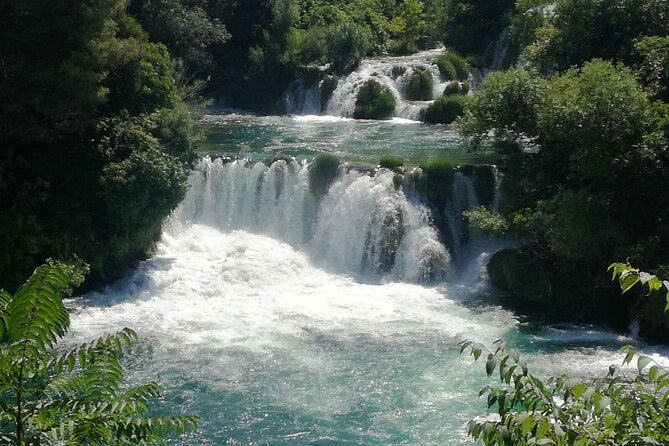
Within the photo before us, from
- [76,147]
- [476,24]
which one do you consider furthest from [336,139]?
[476,24]

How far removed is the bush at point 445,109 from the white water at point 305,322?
405 inches

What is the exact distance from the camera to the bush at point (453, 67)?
35.5 m

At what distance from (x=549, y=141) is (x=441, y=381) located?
757cm

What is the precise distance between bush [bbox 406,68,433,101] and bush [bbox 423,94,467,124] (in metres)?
2.64

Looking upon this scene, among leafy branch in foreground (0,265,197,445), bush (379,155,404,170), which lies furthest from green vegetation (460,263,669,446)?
bush (379,155,404,170)

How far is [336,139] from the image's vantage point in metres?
28.5

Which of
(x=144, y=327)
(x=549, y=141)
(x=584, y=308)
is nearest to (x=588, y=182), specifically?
(x=549, y=141)

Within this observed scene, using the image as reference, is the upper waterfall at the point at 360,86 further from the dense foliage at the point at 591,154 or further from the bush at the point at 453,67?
the dense foliage at the point at 591,154

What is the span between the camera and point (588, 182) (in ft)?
59.9

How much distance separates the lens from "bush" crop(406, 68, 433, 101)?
34.6 m

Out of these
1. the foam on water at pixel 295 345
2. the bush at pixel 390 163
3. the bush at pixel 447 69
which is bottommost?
the foam on water at pixel 295 345

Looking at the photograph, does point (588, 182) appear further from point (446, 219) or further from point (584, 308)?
point (446, 219)

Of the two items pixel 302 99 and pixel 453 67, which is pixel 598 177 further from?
pixel 302 99

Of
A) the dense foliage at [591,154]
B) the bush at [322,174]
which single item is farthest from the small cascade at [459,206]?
the bush at [322,174]
